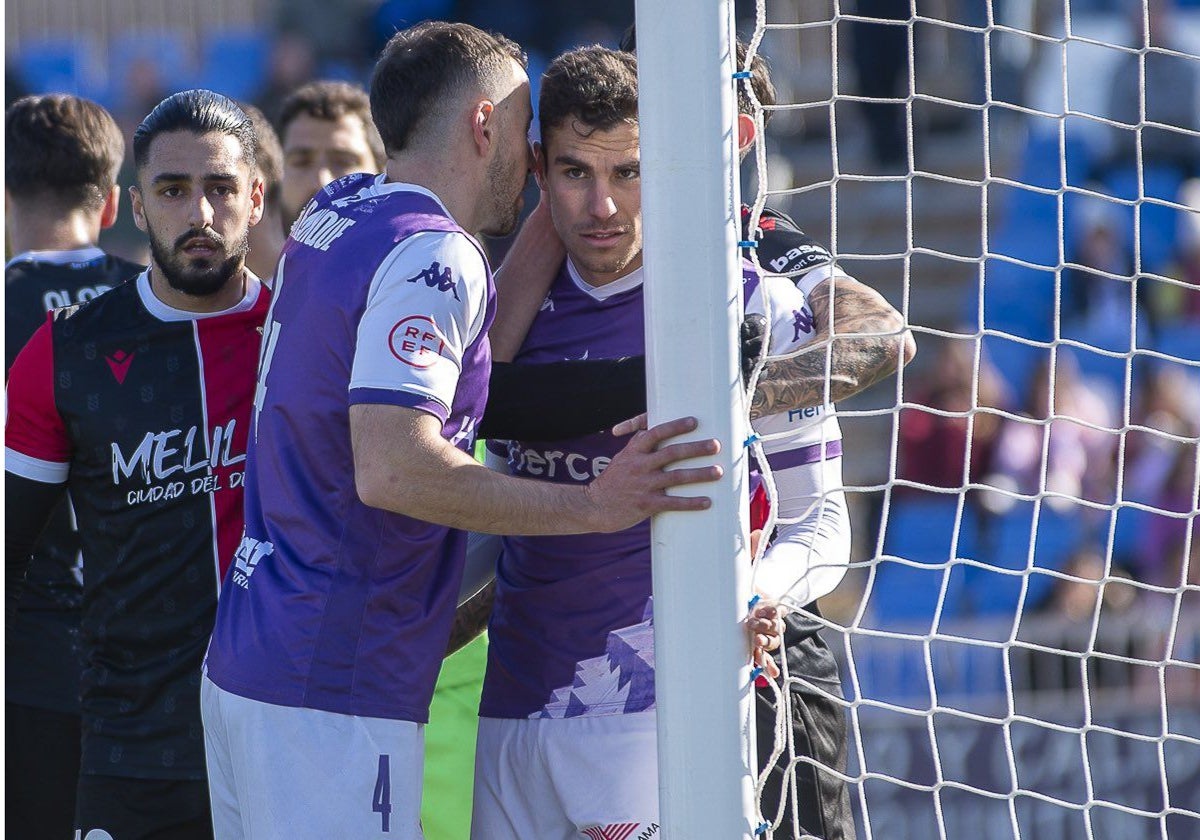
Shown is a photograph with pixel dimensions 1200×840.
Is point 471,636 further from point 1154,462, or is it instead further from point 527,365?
point 1154,462

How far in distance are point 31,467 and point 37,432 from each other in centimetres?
7

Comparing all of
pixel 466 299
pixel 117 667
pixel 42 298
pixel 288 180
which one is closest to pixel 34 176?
pixel 42 298

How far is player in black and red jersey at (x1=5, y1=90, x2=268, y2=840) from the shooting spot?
2.83 metres

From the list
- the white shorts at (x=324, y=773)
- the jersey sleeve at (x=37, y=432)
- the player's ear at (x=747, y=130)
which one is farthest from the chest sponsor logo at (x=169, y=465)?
the player's ear at (x=747, y=130)

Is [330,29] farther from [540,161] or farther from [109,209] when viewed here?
[540,161]

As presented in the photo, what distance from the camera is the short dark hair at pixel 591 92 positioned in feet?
8.46

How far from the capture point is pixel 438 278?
219 centimetres

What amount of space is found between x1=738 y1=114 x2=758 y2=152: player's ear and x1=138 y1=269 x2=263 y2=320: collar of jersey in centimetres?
111

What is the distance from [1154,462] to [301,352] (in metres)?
6.15

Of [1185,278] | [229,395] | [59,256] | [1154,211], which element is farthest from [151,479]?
[1154,211]

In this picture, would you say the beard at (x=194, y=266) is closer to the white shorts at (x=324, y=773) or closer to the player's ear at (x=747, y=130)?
the white shorts at (x=324, y=773)

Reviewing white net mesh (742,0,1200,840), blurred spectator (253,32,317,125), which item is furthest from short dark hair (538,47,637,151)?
blurred spectator (253,32,317,125)

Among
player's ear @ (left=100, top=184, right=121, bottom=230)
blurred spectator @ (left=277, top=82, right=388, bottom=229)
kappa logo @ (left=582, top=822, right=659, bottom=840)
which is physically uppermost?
blurred spectator @ (left=277, top=82, right=388, bottom=229)

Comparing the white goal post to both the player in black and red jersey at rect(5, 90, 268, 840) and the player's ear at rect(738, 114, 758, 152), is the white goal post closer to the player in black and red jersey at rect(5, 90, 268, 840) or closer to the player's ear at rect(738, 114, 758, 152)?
the player's ear at rect(738, 114, 758, 152)
